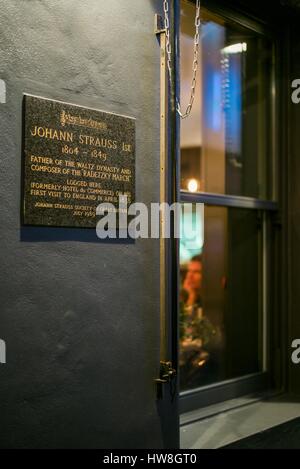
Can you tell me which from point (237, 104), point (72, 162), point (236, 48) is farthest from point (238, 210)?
point (72, 162)

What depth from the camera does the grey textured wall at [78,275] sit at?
328cm

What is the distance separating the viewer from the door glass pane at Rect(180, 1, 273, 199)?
5.84 m

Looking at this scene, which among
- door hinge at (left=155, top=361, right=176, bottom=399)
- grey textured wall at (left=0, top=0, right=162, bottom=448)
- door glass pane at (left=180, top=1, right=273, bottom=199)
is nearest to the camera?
grey textured wall at (left=0, top=0, right=162, bottom=448)

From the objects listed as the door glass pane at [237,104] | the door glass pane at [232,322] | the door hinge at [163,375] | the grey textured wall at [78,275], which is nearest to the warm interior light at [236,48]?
the door glass pane at [237,104]

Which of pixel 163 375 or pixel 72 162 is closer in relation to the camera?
pixel 72 162

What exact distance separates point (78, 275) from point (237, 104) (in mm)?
3312

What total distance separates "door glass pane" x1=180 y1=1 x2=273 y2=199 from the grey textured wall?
1.59 meters

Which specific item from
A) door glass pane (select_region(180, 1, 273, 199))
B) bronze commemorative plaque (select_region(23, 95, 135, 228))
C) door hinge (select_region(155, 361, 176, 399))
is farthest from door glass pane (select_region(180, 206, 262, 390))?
bronze commemorative plaque (select_region(23, 95, 135, 228))

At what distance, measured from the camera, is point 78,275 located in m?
3.57

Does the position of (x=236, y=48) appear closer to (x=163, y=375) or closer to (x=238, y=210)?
(x=238, y=210)

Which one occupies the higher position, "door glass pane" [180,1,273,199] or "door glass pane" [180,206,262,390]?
"door glass pane" [180,1,273,199]

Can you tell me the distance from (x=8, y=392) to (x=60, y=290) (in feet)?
2.14

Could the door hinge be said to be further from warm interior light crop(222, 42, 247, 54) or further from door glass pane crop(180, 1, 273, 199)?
warm interior light crop(222, 42, 247, 54)

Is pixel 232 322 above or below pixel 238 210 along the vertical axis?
below
